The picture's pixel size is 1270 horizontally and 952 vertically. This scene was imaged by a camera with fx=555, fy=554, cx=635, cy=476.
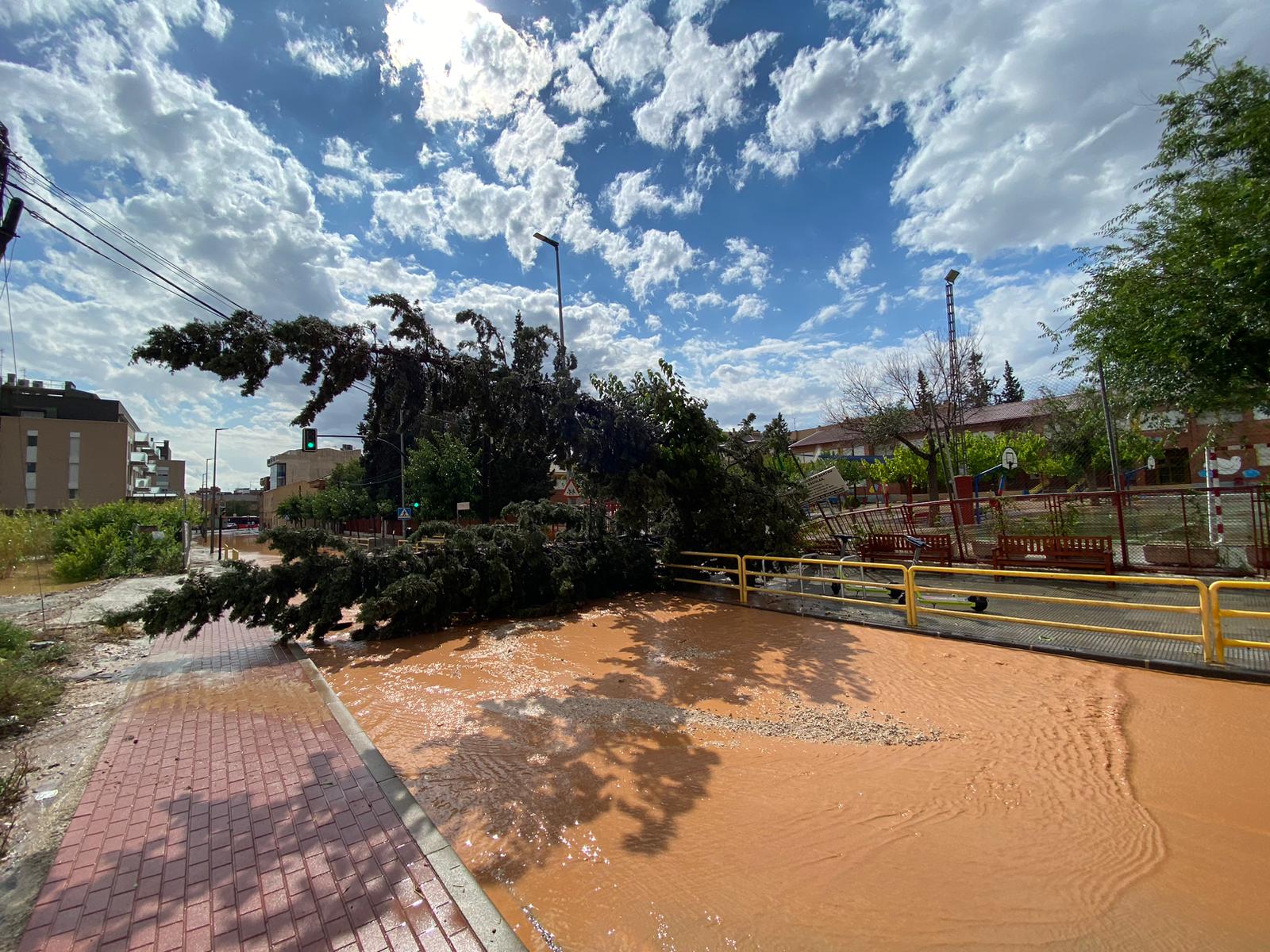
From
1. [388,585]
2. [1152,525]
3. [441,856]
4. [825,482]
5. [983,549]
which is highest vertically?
[825,482]

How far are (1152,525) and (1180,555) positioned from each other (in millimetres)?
669

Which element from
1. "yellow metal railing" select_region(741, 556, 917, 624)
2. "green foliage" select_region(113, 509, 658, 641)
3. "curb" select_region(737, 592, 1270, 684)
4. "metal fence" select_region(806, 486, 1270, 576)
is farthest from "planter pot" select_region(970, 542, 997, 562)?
"green foliage" select_region(113, 509, 658, 641)

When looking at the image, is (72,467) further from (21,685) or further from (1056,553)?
(1056,553)

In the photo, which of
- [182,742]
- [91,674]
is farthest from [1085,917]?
[91,674]

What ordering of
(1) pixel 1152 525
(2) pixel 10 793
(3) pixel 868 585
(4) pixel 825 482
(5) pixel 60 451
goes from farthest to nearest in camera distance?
(5) pixel 60 451 < (4) pixel 825 482 < (1) pixel 1152 525 < (3) pixel 868 585 < (2) pixel 10 793

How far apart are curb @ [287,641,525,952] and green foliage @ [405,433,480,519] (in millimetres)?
25889

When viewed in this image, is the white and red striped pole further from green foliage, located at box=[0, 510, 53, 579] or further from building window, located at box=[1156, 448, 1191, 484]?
building window, located at box=[1156, 448, 1191, 484]

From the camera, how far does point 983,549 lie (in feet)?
40.6

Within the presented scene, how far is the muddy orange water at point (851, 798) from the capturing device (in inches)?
101

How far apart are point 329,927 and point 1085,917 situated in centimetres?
344

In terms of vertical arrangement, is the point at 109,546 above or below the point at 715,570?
above

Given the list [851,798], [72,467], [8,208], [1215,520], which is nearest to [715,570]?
[851,798]

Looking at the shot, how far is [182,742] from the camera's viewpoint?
15.7ft

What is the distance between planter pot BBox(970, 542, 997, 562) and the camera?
477 inches
